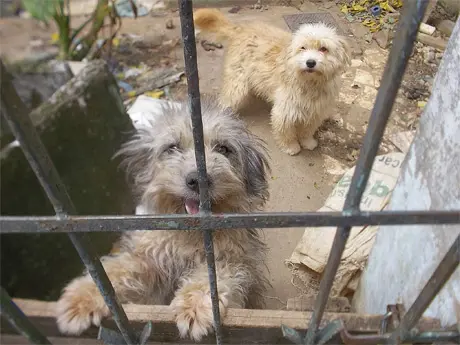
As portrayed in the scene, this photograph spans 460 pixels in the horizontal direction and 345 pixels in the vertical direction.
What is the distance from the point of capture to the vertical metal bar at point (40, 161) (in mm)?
728

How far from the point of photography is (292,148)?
167cm

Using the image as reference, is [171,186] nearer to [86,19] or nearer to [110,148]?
[110,148]

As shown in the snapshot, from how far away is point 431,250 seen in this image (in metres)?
1.53

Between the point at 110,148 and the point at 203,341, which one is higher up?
the point at 203,341

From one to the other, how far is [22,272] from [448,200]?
223 centimetres

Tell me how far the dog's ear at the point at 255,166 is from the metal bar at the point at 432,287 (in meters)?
1.03

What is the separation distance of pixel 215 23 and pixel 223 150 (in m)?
0.80

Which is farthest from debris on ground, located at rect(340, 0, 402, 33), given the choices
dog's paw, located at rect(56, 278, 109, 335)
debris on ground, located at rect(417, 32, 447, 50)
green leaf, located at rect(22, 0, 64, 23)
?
dog's paw, located at rect(56, 278, 109, 335)

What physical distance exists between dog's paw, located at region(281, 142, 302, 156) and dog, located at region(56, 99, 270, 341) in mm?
242

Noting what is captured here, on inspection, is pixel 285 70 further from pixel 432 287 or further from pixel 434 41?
pixel 432 287

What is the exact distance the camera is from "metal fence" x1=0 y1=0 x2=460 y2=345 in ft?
2.36

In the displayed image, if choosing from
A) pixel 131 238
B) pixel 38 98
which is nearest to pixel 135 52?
pixel 38 98

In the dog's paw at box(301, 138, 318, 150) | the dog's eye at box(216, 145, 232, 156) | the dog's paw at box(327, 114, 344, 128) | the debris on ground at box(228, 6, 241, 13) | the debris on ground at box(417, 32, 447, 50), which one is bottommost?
the dog's eye at box(216, 145, 232, 156)

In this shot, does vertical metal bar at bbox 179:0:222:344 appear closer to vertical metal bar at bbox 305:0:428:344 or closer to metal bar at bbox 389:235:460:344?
vertical metal bar at bbox 305:0:428:344
